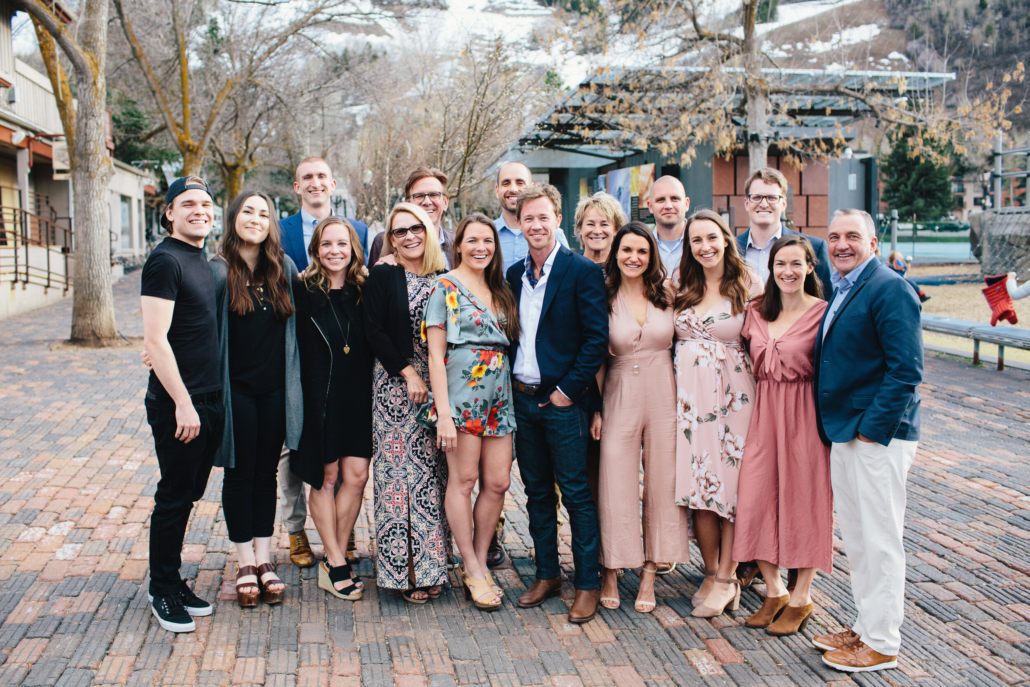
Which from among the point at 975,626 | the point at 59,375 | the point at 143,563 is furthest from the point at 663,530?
the point at 59,375

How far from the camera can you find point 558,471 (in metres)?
3.90

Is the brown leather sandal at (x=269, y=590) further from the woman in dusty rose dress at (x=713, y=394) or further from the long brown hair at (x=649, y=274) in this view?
the long brown hair at (x=649, y=274)

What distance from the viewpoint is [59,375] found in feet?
31.5

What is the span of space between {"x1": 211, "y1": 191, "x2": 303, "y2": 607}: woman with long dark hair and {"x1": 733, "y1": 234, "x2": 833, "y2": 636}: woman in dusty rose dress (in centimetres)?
220

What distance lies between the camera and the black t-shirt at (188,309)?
3.47m

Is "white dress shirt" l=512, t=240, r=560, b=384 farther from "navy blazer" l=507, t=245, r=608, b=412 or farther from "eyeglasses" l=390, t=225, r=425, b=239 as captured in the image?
"eyeglasses" l=390, t=225, r=425, b=239

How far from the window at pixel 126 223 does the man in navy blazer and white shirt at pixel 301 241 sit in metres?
37.2

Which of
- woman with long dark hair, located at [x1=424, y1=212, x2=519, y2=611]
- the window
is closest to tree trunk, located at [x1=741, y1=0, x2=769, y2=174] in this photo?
woman with long dark hair, located at [x1=424, y1=212, x2=519, y2=611]

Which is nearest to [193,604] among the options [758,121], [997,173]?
[758,121]

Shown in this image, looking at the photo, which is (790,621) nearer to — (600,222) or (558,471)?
(558,471)

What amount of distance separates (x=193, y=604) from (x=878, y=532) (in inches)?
120

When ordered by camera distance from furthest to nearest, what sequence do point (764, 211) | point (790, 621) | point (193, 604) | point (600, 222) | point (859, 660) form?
point (764, 211), point (600, 222), point (193, 604), point (790, 621), point (859, 660)

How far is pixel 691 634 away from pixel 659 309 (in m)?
1.51

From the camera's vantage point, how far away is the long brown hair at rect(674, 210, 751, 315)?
3.87m
